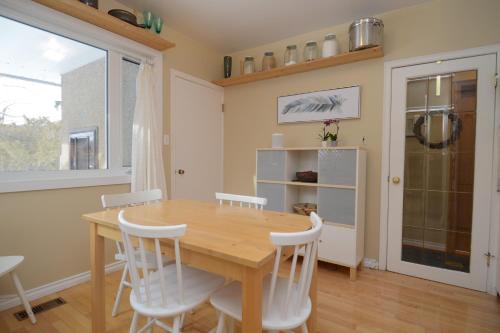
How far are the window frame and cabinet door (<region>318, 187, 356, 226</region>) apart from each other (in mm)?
2019

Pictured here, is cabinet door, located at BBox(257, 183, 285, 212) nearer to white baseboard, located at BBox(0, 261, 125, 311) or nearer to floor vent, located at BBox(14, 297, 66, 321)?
white baseboard, located at BBox(0, 261, 125, 311)

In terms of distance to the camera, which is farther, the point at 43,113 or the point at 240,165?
the point at 240,165

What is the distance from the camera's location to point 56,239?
6.97 ft

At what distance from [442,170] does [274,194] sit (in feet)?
5.40

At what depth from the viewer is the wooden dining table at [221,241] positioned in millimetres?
952

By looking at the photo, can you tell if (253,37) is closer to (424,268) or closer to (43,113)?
(43,113)

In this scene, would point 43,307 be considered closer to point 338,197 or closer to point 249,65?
point 338,197

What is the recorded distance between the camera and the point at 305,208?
2746 mm

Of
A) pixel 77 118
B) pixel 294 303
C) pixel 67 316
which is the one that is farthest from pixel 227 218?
pixel 77 118

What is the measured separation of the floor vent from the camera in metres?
1.78

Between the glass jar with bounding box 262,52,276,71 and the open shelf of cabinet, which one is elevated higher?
the glass jar with bounding box 262,52,276,71

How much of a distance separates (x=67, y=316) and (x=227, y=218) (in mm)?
1430

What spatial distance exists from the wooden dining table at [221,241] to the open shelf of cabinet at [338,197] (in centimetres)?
110

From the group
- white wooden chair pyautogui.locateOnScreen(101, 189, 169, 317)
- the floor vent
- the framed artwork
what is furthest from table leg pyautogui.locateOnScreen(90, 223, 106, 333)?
the framed artwork
